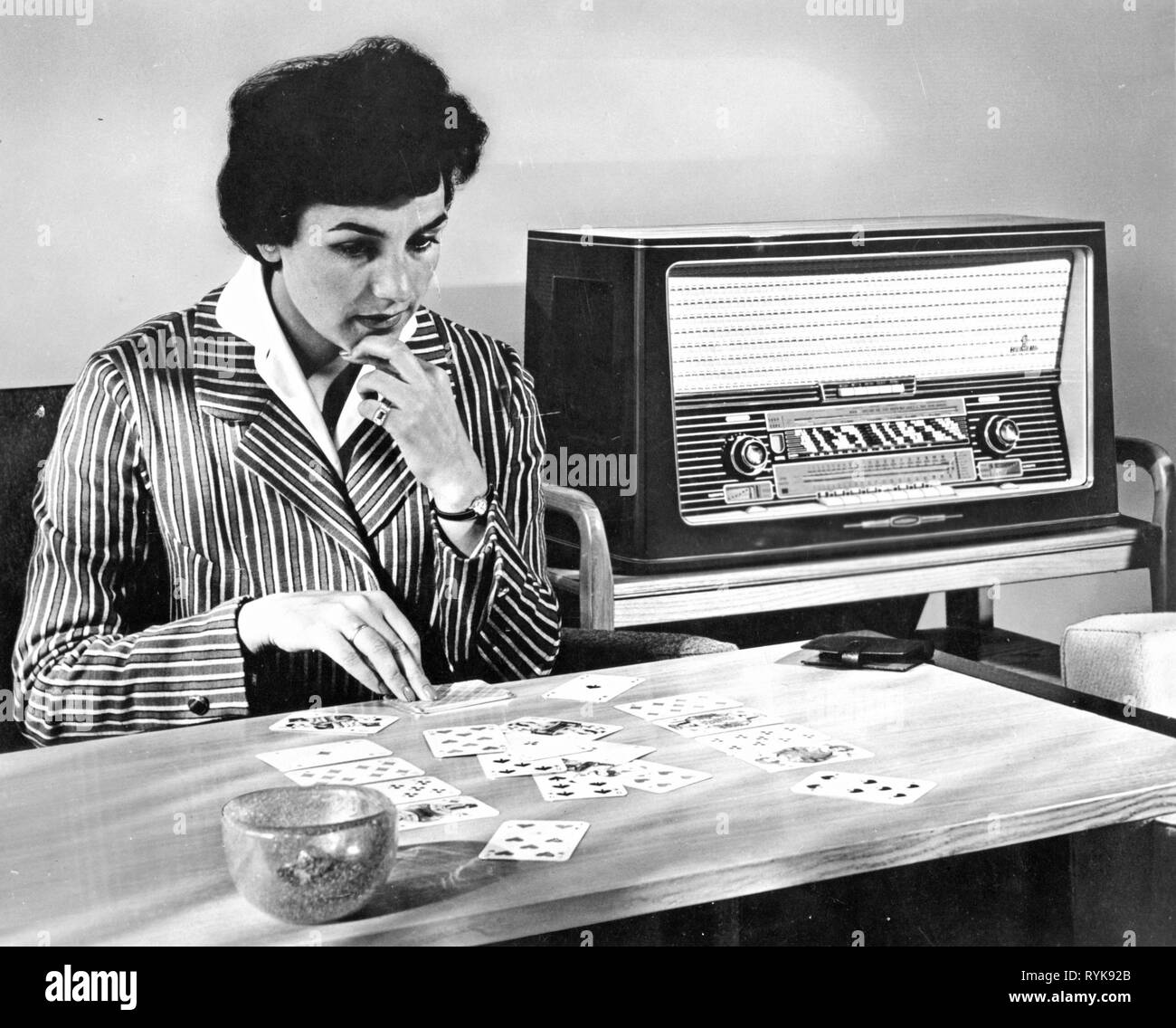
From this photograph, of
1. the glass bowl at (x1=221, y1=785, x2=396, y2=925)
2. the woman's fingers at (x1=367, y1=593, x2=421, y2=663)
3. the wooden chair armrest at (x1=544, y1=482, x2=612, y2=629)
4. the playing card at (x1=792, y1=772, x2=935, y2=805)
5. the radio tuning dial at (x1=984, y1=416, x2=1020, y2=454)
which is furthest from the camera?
the radio tuning dial at (x1=984, y1=416, x2=1020, y2=454)

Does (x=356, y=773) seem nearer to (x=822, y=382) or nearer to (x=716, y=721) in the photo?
(x=716, y=721)

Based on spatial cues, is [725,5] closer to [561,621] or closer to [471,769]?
[561,621]

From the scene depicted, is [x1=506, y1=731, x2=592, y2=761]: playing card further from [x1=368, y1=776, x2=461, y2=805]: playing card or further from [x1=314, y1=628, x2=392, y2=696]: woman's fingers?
[x1=314, y1=628, x2=392, y2=696]: woman's fingers

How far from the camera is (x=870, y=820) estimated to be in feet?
4.94

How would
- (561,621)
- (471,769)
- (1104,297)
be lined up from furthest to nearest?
(1104,297), (561,621), (471,769)

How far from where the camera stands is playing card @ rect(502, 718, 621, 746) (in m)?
1.81

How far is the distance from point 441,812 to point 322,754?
243mm

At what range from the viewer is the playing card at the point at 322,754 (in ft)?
5.58

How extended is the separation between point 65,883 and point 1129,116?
3.17 meters

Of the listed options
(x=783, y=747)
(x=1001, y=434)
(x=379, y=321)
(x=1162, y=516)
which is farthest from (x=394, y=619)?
(x=1162, y=516)

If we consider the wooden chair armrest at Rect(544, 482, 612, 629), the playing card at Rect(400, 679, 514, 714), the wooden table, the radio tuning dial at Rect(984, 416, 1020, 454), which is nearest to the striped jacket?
the wooden chair armrest at Rect(544, 482, 612, 629)

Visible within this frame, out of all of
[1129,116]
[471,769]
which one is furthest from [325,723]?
[1129,116]

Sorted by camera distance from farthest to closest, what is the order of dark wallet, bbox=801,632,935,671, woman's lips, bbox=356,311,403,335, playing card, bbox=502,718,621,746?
woman's lips, bbox=356,311,403,335
dark wallet, bbox=801,632,935,671
playing card, bbox=502,718,621,746

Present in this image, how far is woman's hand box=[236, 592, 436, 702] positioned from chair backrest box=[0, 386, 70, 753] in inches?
13.6
